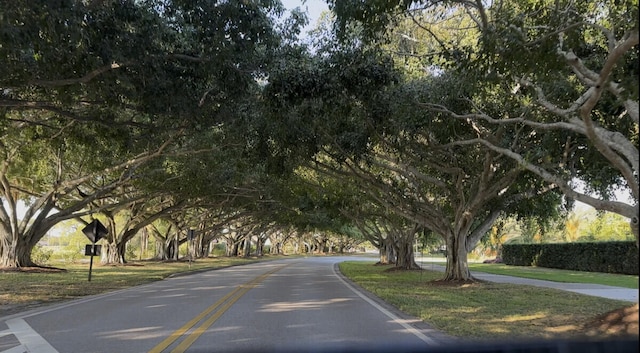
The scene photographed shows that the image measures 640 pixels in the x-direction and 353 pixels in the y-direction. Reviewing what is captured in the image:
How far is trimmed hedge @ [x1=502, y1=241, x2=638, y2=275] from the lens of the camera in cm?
2847

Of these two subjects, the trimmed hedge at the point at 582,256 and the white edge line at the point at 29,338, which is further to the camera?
the trimmed hedge at the point at 582,256

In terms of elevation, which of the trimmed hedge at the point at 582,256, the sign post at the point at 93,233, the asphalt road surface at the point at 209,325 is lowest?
the asphalt road surface at the point at 209,325

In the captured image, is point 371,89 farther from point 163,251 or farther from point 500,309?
point 163,251

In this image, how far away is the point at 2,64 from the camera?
1070cm

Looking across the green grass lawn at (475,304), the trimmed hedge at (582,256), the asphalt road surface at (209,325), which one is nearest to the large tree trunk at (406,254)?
the trimmed hedge at (582,256)

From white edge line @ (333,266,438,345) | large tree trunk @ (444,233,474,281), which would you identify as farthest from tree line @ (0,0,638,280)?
white edge line @ (333,266,438,345)

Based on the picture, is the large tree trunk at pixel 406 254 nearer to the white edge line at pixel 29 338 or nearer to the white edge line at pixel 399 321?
the white edge line at pixel 399 321

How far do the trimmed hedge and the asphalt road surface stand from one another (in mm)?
16901

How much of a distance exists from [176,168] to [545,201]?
16054 mm

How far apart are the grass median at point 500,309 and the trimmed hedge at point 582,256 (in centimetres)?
1036

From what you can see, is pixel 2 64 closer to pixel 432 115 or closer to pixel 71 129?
pixel 71 129

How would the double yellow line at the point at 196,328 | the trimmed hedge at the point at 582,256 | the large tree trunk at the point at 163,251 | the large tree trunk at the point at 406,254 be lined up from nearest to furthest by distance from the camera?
the double yellow line at the point at 196,328 < the trimmed hedge at the point at 582,256 < the large tree trunk at the point at 406,254 < the large tree trunk at the point at 163,251

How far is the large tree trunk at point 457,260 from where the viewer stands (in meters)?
19.7

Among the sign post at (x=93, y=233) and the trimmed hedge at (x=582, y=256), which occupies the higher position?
the sign post at (x=93, y=233)
